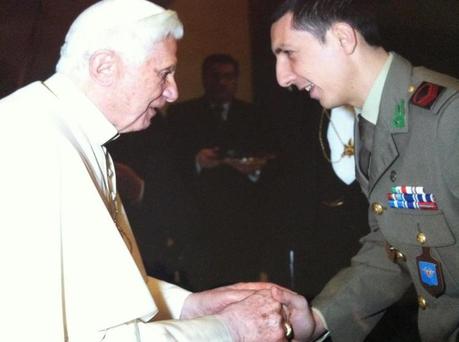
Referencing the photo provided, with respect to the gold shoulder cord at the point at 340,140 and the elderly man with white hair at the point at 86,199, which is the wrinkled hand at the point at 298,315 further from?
the gold shoulder cord at the point at 340,140

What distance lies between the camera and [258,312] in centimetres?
171

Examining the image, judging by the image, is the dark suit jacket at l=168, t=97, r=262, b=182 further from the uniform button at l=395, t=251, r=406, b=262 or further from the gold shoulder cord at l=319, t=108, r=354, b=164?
the uniform button at l=395, t=251, r=406, b=262

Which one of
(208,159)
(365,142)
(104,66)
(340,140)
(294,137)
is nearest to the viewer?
(104,66)

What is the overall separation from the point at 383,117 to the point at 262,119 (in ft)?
6.29

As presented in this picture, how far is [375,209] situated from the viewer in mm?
1833

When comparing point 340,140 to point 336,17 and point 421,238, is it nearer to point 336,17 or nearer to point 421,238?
point 336,17

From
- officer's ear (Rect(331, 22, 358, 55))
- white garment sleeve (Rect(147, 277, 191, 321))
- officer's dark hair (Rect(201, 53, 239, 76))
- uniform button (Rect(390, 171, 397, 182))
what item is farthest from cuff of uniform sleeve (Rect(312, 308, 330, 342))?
officer's dark hair (Rect(201, 53, 239, 76))

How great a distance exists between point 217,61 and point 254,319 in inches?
87.9

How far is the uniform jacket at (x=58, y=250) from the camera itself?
4.48ft

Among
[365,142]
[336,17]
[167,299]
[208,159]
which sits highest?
[336,17]

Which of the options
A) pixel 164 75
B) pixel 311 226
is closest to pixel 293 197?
pixel 311 226

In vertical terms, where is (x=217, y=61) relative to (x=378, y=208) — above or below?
above

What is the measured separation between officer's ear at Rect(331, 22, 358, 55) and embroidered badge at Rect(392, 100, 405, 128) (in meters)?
0.22

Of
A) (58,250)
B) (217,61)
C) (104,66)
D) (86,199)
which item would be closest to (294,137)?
(217,61)
